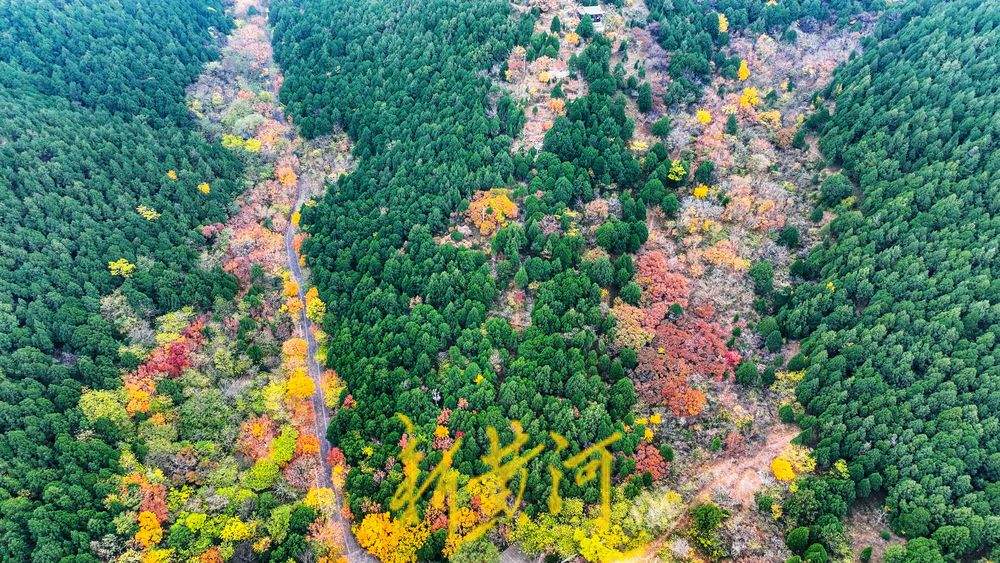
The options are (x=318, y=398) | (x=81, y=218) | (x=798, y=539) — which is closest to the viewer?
(x=798, y=539)

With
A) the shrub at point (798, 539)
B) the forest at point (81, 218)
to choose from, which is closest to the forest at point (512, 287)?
the shrub at point (798, 539)

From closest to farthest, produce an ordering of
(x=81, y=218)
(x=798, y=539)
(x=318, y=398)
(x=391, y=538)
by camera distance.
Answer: (x=798, y=539)
(x=391, y=538)
(x=318, y=398)
(x=81, y=218)

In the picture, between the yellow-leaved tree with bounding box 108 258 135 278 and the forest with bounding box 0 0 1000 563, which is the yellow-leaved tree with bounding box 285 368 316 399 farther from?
the yellow-leaved tree with bounding box 108 258 135 278

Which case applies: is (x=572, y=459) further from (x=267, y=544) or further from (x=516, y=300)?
(x=267, y=544)

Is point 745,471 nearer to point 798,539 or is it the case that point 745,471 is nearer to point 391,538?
point 798,539

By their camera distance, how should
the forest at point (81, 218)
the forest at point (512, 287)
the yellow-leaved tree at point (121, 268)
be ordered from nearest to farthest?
1. the forest at point (81, 218)
2. the forest at point (512, 287)
3. the yellow-leaved tree at point (121, 268)

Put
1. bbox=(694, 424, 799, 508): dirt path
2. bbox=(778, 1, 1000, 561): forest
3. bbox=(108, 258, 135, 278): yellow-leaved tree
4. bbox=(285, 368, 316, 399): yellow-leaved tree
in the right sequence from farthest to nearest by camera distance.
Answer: bbox=(108, 258, 135, 278): yellow-leaved tree, bbox=(285, 368, 316, 399): yellow-leaved tree, bbox=(694, 424, 799, 508): dirt path, bbox=(778, 1, 1000, 561): forest

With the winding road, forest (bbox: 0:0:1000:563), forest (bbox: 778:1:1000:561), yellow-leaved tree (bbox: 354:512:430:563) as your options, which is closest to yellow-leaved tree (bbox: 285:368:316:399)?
forest (bbox: 0:0:1000:563)

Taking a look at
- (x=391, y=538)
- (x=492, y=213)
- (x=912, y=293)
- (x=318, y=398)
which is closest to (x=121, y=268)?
(x=318, y=398)

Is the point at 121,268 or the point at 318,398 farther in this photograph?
the point at 121,268

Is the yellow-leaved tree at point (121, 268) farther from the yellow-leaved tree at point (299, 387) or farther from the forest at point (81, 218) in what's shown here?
the yellow-leaved tree at point (299, 387)

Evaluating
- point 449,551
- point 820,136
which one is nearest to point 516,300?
point 449,551
